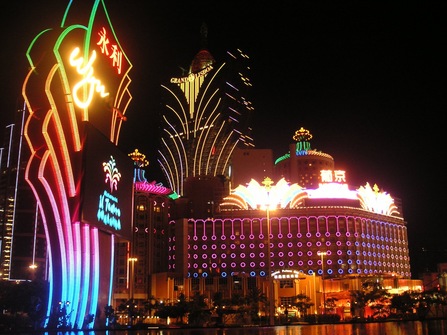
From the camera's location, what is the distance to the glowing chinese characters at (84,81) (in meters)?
45.8

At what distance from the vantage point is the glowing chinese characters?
45825 mm

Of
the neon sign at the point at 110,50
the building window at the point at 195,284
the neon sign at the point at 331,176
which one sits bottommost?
the building window at the point at 195,284

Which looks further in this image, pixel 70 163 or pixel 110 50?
pixel 110 50

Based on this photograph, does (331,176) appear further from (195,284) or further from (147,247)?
(147,247)

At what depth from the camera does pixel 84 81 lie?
46.8 meters

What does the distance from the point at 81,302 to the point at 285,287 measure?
68101 mm

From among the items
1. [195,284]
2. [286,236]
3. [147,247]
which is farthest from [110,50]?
[147,247]

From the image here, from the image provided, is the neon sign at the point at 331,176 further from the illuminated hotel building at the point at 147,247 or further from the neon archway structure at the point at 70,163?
the neon archway structure at the point at 70,163

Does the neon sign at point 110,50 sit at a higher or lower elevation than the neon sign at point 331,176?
lower

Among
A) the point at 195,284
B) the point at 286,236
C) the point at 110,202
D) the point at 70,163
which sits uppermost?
the point at 286,236

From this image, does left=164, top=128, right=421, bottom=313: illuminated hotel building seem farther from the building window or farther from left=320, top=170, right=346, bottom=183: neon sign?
the building window

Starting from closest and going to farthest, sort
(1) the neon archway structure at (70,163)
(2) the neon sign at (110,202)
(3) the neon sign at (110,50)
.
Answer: (1) the neon archway structure at (70,163)
(2) the neon sign at (110,202)
(3) the neon sign at (110,50)

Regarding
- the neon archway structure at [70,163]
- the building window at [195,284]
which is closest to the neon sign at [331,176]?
the building window at [195,284]

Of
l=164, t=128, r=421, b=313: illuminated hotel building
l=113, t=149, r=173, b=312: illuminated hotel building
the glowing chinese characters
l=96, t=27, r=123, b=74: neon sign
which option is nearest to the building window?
l=164, t=128, r=421, b=313: illuminated hotel building
